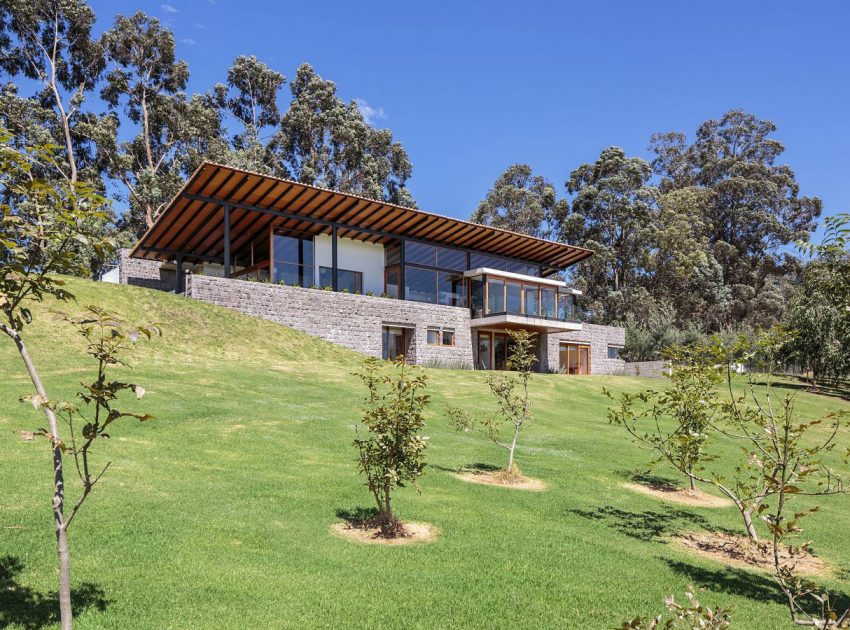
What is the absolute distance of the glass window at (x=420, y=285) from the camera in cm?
3087

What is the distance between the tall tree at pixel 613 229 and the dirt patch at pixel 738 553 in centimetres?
4316

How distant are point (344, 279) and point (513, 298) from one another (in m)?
9.47

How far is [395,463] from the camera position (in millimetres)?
6574

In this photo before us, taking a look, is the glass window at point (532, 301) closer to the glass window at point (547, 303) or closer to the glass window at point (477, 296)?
the glass window at point (547, 303)

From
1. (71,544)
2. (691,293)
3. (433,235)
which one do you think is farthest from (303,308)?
(691,293)

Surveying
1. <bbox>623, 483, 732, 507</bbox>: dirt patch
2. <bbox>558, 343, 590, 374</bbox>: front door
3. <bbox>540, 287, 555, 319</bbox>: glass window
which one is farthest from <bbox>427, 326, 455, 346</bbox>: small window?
<bbox>623, 483, 732, 507</bbox>: dirt patch

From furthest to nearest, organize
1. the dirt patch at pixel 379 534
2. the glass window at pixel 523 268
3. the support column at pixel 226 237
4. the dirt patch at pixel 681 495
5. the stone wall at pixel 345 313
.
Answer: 1. the glass window at pixel 523 268
2. the support column at pixel 226 237
3. the stone wall at pixel 345 313
4. the dirt patch at pixel 681 495
5. the dirt patch at pixel 379 534

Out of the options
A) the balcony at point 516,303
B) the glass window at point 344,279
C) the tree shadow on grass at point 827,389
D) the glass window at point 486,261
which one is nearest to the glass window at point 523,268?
the glass window at point 486,261

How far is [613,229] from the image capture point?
5178 cm

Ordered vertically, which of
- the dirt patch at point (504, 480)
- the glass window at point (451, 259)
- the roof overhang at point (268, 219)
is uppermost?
the roof overhang at point (268, 219)

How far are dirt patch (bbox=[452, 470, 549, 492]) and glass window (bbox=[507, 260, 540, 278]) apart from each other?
2783 cm

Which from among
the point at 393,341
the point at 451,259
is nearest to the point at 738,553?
the point at 393,341

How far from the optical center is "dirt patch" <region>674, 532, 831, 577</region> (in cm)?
667

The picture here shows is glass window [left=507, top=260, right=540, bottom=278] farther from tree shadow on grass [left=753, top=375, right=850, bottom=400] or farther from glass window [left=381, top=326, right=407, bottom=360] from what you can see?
tree shadow on grass [left=753, top=375, right=850, bottom=400]
